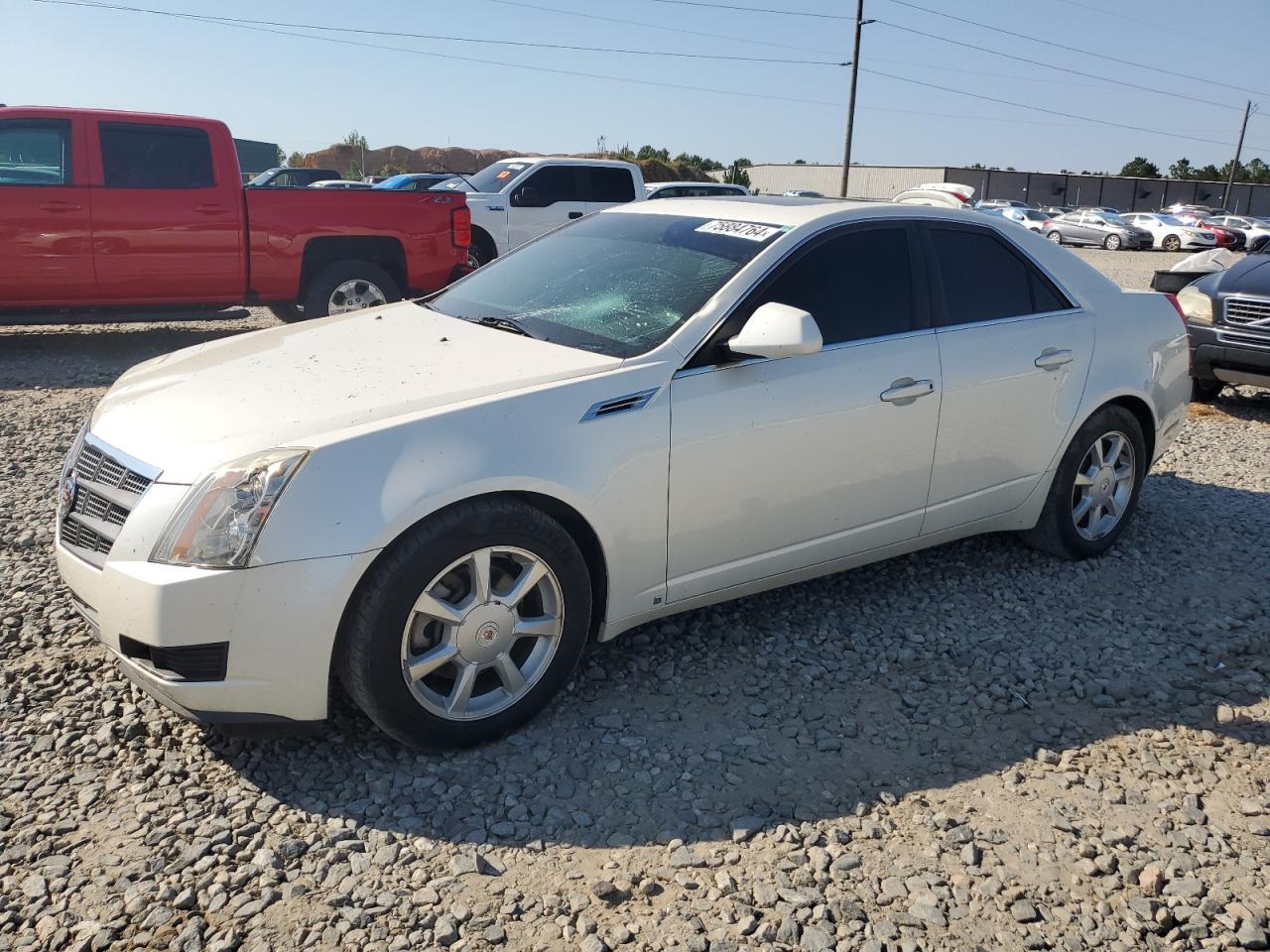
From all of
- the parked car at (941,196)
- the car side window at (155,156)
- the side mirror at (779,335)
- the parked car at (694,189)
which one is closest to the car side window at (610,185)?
the parked car at (694,189)

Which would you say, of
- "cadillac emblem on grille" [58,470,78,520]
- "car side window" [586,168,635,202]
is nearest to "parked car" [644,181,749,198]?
"car side window" [586,168,635,202]

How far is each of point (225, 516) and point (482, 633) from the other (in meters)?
0.82

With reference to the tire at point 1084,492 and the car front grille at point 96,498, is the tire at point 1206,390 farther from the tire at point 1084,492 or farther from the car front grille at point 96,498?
the car front grille at point 96,498

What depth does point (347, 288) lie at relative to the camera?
958cm

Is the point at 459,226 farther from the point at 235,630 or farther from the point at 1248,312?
the point at 235,630

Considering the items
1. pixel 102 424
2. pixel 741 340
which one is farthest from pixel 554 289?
pixel 102 424

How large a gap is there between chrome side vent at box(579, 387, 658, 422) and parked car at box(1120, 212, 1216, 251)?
126ft

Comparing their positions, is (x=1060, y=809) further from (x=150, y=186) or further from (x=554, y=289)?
(x=150, y=186)

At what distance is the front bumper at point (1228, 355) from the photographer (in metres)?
8.02

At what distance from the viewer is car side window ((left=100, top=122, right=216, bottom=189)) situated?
869 centimetres

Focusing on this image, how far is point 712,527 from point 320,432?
135cm

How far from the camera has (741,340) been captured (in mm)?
3383

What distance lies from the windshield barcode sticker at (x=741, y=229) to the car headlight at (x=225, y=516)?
191 centimetres

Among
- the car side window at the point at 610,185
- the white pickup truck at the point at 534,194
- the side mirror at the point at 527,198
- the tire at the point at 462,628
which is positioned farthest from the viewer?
the car side window at the point at 610,185
